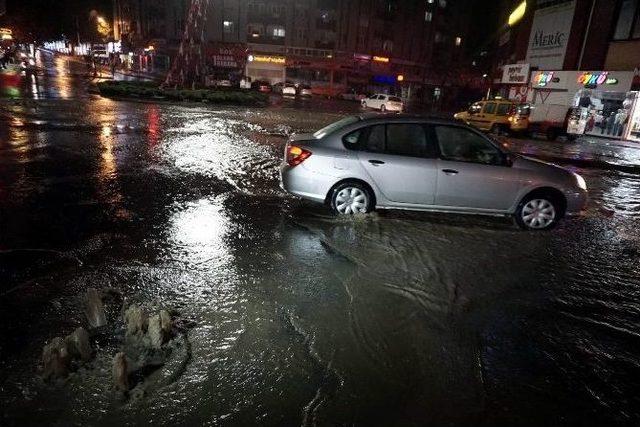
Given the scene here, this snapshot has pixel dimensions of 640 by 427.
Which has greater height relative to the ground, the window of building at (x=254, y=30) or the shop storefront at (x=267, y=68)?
the window of building at (x=254, y=30)

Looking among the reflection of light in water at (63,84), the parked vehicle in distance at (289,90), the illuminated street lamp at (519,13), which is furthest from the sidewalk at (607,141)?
the parked vehicle in distance at (289,90)

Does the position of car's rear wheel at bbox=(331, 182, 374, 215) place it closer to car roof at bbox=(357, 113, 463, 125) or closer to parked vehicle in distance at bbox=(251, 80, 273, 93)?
car roof at bbox=(357, 113, 463, 125)

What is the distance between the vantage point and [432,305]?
14.4 feet

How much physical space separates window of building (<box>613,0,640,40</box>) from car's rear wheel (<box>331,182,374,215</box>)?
96.6 feet

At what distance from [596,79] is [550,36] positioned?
706 centimetres

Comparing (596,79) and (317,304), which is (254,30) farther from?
(317,304)

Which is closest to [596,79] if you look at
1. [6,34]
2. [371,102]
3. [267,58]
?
[371,102]

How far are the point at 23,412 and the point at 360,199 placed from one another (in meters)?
4.94

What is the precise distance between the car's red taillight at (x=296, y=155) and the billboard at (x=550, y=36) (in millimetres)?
32037

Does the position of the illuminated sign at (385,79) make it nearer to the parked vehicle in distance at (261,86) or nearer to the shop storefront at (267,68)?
the shop storefront at (267,68)

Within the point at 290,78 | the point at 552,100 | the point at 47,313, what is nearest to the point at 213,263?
the point at 47,313

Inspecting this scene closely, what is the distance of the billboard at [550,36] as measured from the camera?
102 feet

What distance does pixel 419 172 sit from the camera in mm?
6469

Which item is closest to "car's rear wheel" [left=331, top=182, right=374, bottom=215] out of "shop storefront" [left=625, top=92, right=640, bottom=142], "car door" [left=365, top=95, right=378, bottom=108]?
"shop storefront" [left=625, top=92, right=640, bottom=142]
